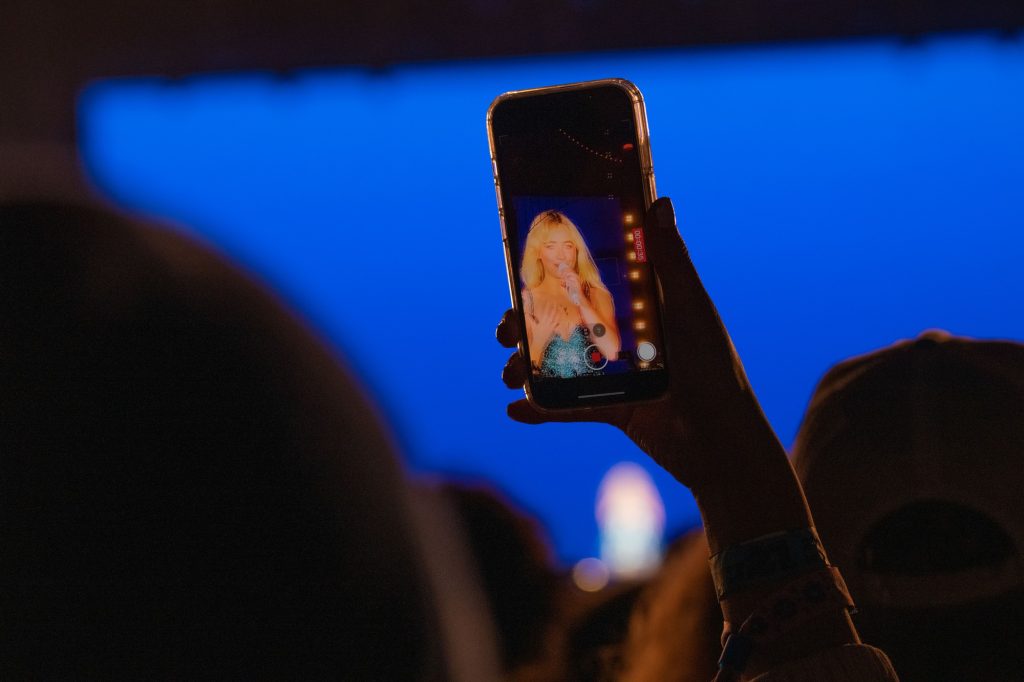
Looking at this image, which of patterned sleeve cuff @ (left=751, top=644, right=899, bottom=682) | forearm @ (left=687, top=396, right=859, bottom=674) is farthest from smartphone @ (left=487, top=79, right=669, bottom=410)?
patterned sleeve cuff @ (left=751, top=644, right=899, bottom=682)

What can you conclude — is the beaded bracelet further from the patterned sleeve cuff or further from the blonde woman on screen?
the blonde woman on screen

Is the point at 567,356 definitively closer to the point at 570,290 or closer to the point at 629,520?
the point at 570,290

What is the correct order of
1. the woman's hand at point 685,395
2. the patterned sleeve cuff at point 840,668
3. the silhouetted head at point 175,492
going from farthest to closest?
the woman's hand at point 685,395, the patterned sleeve cuff at point 840,668, the silhouetted head at point 175,492

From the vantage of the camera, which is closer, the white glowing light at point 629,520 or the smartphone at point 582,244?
the smartphone at point 582,244

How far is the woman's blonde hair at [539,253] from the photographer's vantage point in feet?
2.60

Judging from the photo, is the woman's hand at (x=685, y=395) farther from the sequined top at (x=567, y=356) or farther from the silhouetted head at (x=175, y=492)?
the silhouetted head at (x=175, y=492)

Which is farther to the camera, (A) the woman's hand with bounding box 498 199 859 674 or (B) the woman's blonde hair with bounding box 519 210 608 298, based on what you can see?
(B) the woman's blonde hair with bounding box 519 210 608 298

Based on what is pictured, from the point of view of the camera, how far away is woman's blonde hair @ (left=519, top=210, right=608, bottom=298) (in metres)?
0.79

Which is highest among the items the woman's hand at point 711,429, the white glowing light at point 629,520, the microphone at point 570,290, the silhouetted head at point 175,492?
the microphone at point 570,290

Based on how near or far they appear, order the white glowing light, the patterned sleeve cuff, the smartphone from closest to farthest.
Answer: the patterned sleeve cuff
the smartphone
the white glowing light

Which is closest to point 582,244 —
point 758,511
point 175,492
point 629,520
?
point 758,511

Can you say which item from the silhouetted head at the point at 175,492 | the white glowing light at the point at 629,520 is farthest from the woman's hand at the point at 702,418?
the white glowing light at the point at 629,520

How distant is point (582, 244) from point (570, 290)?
0.04 metres

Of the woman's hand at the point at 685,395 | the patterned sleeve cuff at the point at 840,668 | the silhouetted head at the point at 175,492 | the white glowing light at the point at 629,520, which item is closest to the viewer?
the silhouetted head at the point at 175,492
